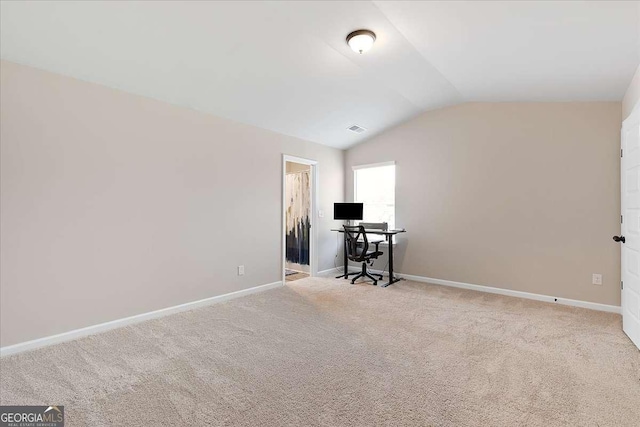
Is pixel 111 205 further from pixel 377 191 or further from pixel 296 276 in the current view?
pixel 377 191

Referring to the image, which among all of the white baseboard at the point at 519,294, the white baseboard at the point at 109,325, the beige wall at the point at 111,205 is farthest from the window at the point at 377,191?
the white baseboard at the point at 109,325

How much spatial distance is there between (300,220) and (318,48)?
132 inches

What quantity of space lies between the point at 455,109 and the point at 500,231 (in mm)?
1964

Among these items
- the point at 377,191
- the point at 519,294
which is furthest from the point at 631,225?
the point at 377,191

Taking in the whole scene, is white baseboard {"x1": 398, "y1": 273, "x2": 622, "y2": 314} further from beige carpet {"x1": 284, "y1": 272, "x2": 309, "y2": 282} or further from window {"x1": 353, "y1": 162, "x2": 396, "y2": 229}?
beige carpet {"x1": 284, "y1": 272, "x2": 309, "y2": 282}

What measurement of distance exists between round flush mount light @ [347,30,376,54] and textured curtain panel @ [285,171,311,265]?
3032 millimetres

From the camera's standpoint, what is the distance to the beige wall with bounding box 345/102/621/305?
146 inches

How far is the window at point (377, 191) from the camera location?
5.57 m

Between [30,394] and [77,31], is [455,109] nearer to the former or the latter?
[77,31]

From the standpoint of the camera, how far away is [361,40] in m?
2.78

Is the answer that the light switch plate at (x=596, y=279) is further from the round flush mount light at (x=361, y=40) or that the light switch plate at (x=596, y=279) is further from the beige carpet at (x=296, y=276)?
the beige carpet at (x=296, y=276)

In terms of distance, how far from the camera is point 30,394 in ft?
6.63

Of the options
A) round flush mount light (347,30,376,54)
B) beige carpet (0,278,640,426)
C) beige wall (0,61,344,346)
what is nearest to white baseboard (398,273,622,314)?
beige carpet (0,278,640,426)

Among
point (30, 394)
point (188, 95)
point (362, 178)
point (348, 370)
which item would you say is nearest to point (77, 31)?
point (188, 95)
